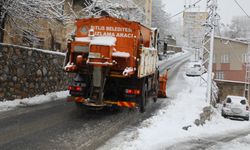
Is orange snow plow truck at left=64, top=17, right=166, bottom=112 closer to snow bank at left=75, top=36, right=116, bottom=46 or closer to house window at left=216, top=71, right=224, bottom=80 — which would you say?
snow bank at left=75, top=36, right=116, bottom=46

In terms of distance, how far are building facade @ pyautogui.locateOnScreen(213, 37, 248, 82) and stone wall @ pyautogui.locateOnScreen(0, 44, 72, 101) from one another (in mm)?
38741

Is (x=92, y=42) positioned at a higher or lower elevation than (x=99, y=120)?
higher

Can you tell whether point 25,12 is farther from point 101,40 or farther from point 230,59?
point 230,59

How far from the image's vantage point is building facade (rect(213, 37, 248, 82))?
52.0 meters

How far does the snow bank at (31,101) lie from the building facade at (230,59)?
129ft

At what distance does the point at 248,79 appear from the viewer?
132 ft

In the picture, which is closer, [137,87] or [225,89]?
[137,87]

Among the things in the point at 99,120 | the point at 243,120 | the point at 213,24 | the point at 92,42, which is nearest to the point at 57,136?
the point at 99,120

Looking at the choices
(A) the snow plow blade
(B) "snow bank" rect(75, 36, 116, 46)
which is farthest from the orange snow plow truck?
(A) the snow plow blade

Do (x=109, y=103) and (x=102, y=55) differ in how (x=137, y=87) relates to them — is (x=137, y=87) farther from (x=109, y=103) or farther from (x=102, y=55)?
(x=102, y=55)

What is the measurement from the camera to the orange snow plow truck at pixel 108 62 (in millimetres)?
11023

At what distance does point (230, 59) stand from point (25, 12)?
43.9 m

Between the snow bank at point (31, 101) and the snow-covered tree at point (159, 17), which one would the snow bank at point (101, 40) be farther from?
the snow-covered tree at point (159, 17)

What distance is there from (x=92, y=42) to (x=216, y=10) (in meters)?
9.18
